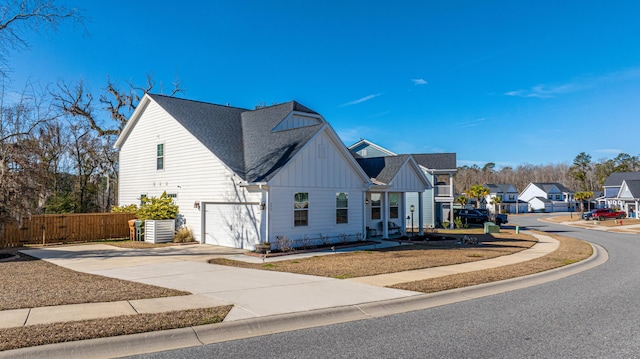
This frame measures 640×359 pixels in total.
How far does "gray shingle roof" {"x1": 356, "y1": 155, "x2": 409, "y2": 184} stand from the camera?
72.4 feet

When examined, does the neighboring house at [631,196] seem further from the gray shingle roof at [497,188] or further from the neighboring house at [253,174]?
the neighboring house at [253,174]

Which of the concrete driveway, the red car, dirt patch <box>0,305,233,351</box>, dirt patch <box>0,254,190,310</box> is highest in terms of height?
dirt patch <box>0,305,233,351</box>

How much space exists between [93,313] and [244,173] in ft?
37.8

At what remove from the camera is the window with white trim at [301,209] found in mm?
17953

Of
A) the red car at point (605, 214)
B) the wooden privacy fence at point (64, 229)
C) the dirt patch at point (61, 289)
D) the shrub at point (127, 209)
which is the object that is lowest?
the red car at point (605, 214)

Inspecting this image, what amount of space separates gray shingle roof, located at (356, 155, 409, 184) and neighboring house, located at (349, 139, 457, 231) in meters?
10.1

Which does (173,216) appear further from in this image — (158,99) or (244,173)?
(158,99)

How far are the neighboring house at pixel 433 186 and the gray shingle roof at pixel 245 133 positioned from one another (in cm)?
1295

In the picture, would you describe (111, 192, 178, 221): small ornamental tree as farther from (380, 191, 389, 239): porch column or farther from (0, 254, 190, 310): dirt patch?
(380, 191, 389, 239): porch column

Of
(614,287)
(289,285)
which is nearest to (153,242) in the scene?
(289,285)

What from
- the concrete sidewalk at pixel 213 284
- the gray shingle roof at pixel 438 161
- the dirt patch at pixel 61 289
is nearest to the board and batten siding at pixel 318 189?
the concrete sidewalk at pixel 213 284

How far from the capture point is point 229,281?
10.4 metres

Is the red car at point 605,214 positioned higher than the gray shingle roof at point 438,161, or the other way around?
the gray shingle roof at point 438,161

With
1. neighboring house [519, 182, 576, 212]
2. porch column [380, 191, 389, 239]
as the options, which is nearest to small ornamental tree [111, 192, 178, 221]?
porch column [380, 191, 389, 239]
